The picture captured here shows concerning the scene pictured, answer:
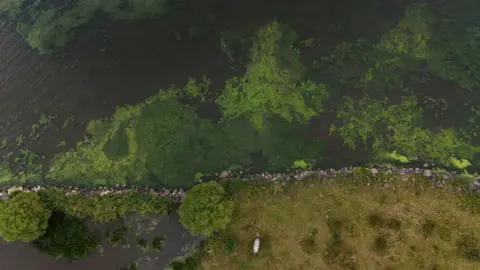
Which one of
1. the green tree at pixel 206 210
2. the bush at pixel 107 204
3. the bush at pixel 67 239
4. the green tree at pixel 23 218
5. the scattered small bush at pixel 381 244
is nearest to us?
the green tree at pixel 206 210

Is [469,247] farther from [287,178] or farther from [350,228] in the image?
[287,178]

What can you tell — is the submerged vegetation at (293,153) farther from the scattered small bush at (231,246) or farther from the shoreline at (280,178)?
the shoreline at (280,178)

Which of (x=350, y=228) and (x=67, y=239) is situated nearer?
(x=350, y=228)

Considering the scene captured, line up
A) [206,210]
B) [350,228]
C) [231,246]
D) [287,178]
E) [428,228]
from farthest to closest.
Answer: [287,178] → [231,246] → [350,228] → [428,228] → [206,210]

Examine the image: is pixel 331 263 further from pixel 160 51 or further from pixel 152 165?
pixel 160 51

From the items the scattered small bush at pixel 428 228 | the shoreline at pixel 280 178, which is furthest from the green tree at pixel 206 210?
the scattered small bush at pixel 428 228

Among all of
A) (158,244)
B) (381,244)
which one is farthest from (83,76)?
(381,244)
